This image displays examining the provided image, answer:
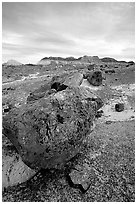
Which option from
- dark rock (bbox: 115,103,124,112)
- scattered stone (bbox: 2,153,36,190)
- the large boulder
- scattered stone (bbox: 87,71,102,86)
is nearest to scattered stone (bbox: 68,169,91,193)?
the large boulder

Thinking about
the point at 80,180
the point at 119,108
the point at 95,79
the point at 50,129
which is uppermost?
the point at 95,79

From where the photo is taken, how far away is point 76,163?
26.3 feet

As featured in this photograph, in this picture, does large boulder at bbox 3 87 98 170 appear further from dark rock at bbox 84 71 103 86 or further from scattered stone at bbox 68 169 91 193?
dark rock at bbox 84 71 103 86

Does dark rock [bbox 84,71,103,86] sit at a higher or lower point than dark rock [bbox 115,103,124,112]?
higher

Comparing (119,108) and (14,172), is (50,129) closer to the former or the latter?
(14,172)

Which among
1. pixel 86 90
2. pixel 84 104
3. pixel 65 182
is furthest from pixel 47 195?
pixel 86 90

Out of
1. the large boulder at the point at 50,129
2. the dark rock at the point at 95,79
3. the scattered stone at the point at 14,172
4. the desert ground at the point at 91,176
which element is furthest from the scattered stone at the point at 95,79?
the scattered stone at the point at 14,172

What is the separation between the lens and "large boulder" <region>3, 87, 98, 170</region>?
21.1 feet

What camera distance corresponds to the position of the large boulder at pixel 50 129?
6434 millimetres

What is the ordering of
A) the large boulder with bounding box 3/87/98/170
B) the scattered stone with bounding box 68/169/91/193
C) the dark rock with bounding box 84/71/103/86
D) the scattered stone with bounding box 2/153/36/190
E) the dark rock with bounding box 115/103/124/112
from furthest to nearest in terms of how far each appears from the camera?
the dark rock with bounding box 84/71/103/86, the dark rock with bounding box 115/103/124/112, the scattered stone with bounding box 2/153/36/190, the scattered stone with bounding box 68/169/91/193, the large boulder with bounding box 3/87/98/170

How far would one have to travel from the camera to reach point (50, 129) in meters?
6.52

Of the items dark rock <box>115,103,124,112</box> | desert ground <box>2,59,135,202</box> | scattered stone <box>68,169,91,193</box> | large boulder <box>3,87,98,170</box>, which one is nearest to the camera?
large boulder <box>3,87,98,170</box>

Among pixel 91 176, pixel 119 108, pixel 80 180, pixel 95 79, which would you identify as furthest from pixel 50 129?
pixel 95 79

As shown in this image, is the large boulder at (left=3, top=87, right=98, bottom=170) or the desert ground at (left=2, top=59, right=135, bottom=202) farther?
the desert ground at (left=2, top=59, right=135, bottom=202)
